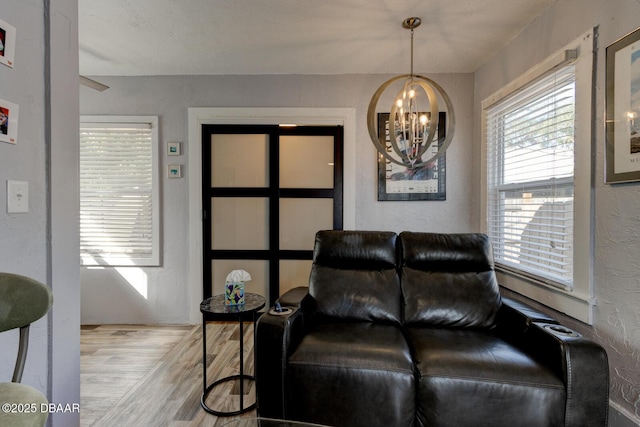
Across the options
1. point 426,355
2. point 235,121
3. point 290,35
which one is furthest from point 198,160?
point 426,355

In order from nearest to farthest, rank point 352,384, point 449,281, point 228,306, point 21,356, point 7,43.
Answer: point 21,356, point 7,43, point 352,384, point 228,306, point 449,281

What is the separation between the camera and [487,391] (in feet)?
4.40

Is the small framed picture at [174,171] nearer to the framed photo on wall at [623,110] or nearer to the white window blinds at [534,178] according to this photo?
the white window blinds at [534,178]

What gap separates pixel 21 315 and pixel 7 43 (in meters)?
1.04

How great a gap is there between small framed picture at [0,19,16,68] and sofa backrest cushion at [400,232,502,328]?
2.23 m

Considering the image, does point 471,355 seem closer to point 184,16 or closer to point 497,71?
point 497,71

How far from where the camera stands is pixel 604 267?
5.15ft

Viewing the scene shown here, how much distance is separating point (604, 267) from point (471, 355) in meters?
0.87

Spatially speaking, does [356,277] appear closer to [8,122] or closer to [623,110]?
[623,110]

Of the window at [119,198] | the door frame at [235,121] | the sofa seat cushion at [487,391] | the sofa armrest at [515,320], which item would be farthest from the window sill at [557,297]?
the window at [119,198]

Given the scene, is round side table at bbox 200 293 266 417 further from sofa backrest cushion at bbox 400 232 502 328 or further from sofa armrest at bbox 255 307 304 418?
sofa backrest cushion at bbox 400 232 502 328

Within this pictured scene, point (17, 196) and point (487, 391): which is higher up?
Result: point (17, 196)

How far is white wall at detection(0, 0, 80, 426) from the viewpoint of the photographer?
119cm

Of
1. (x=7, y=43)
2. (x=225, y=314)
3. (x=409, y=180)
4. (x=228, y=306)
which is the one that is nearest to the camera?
(x=7, y=43)
